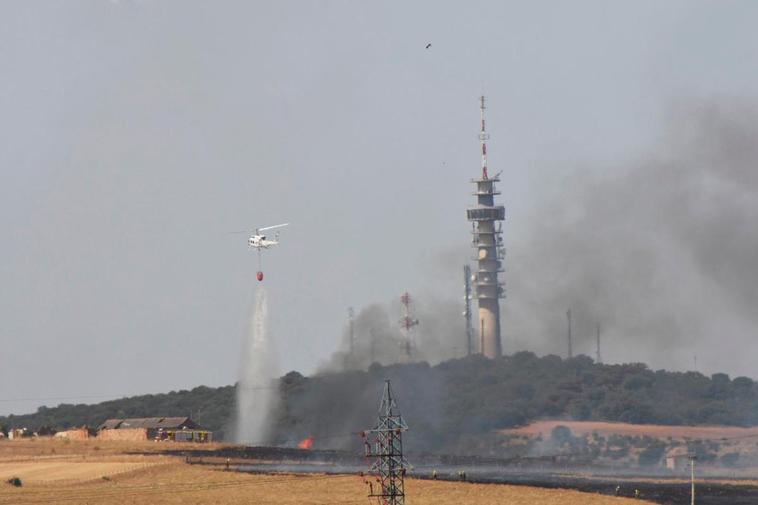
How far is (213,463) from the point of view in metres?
188

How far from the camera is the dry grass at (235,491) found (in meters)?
147

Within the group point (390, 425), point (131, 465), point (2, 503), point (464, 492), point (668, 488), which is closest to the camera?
point (390, 425)

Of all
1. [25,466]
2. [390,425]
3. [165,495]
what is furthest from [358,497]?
[25,466]

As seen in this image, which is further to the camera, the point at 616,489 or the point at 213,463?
the point at 213,463

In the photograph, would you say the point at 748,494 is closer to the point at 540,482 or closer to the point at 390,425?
the point at 540,482

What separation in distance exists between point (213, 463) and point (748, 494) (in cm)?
6192

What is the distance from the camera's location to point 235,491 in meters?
156

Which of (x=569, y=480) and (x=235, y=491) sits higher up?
(x=569, y=480)

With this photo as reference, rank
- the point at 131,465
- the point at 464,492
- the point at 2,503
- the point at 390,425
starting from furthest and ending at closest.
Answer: the point at 131,465, the point at 464,492, the point at 2,503, the point at 390,425

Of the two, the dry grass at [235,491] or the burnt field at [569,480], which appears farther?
the burnt field at [569,480]

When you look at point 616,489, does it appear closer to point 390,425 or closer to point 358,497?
point 358,497

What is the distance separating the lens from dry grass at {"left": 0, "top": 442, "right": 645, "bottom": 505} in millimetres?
147250

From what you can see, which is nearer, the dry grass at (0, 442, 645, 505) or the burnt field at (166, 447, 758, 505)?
the dry grass at (0, 442, 645, 505)

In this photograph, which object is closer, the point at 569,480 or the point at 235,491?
the point at 235,491
